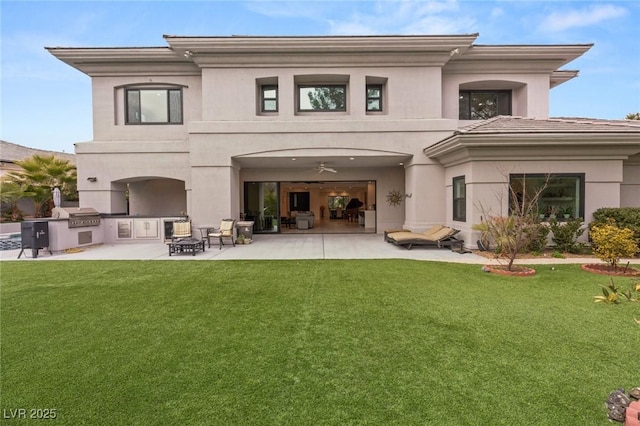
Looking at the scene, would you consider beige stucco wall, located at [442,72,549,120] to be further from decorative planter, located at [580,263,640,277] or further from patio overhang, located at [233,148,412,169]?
decorative planter, located at [580,263,640,277]

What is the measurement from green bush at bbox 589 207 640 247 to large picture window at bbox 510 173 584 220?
48 cm

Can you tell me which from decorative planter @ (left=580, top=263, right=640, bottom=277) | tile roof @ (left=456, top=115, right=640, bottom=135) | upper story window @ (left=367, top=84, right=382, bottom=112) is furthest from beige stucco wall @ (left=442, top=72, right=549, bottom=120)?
decorative planter @ (left=580, top=263, right=640, bottom=277)

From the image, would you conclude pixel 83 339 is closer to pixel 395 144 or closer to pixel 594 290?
pixel 594 290

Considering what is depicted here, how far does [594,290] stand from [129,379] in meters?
7.79

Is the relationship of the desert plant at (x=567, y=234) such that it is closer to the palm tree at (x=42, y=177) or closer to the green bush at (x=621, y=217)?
the green bush at (x=621, y=217)

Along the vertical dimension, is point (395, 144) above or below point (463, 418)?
above

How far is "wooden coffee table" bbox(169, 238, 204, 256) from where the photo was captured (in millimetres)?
10500

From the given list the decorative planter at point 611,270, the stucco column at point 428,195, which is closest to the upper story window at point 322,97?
the stucco column at point 428,195

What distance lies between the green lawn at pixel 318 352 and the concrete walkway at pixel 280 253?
309cm

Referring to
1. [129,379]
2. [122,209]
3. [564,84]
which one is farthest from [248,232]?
[564,84]

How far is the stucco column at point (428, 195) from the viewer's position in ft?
43.4

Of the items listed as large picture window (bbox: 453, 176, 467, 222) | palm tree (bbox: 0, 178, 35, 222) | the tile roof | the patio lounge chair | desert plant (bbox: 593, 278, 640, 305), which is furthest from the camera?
palm tree (bbox: 0, 178, 35, 222)

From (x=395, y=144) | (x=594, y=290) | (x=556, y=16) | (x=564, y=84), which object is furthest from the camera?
(x=564, y=84)

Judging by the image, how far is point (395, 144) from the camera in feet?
43.4
